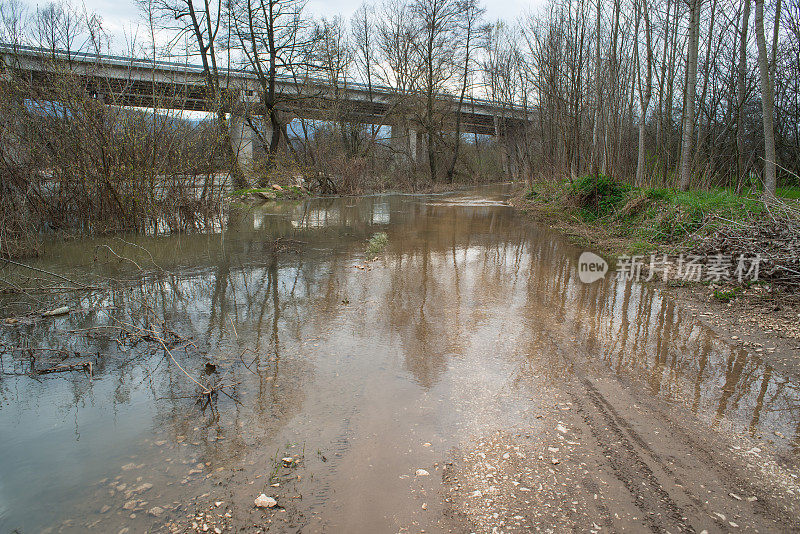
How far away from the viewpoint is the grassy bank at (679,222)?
5.57 metres

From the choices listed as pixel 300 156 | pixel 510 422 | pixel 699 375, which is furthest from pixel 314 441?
pixel 300 156

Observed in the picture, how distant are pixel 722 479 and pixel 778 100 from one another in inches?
832

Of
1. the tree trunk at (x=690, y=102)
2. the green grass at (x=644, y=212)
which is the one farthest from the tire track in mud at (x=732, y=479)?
the tree trunk at (x=690, y=102)

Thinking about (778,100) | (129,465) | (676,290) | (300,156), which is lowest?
(129,465)

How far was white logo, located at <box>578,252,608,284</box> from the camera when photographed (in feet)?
23.3

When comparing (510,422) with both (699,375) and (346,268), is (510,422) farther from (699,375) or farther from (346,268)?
(346,268)

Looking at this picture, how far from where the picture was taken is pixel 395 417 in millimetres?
3152

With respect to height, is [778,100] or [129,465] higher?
[778,100]

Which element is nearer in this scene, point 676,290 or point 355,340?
point 355,340

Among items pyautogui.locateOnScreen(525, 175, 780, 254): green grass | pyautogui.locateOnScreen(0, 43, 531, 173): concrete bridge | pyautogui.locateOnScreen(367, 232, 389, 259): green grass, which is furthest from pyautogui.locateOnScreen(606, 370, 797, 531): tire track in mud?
pyautogui.locateOnScreen(0, 43, 531, 173): concrete bridge

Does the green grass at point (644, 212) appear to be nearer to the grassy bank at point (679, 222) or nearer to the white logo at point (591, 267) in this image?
the grassy bank at point (679, 222)

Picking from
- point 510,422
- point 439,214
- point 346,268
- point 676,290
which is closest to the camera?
point 510,422

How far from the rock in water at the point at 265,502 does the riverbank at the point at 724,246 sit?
4282 millimetres

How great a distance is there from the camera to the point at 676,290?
6.13m
